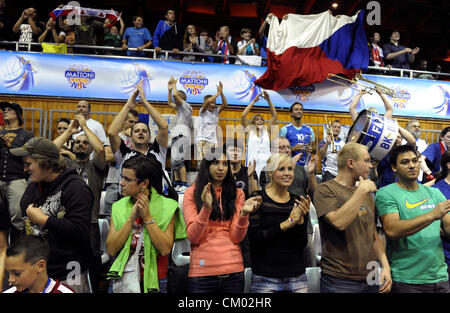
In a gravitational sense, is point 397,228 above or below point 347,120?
below

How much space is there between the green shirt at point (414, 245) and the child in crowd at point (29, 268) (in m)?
2.38

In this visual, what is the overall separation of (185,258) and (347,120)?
6896mm

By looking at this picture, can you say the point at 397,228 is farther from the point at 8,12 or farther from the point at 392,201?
the point at 8,12

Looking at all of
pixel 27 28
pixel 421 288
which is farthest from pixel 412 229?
pixel 27 28

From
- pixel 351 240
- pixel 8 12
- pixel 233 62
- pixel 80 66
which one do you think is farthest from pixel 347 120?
pixel 8 12

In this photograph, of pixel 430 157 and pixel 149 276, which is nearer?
Answer: pixel 149 276

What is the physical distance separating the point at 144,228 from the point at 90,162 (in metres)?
1.69

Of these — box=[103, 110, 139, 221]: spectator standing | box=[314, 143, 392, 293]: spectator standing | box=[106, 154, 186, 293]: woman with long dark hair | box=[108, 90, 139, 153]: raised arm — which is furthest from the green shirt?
box=[103, 110, 139, 221]: spectator standing

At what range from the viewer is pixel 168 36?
907cm

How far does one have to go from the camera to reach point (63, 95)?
26.7ft

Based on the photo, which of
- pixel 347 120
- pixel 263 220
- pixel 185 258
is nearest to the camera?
pixel 263 220

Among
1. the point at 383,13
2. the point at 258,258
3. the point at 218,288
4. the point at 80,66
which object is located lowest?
the point at 218,288

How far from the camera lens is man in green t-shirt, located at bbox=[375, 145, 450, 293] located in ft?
9.62

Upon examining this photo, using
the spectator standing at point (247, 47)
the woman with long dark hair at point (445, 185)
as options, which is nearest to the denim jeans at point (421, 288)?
the woman with long dark hair at point (445, 185)
